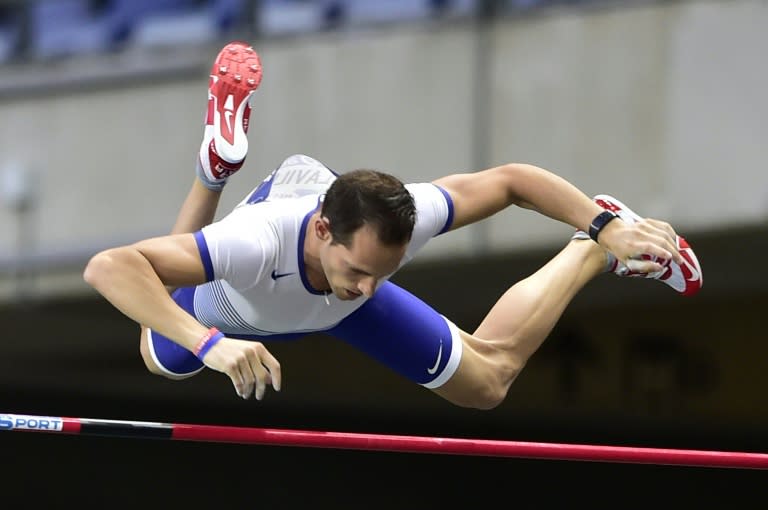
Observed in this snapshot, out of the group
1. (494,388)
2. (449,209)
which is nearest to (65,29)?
(494,388)

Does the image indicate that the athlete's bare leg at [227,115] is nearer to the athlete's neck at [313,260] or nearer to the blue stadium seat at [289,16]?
the athlete's neck at [313,260]

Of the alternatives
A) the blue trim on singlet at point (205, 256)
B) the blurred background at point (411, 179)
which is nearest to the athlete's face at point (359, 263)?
the blue trim on singlet at point (205, 256)

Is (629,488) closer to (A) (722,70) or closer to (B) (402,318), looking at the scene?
(A) (722,70)

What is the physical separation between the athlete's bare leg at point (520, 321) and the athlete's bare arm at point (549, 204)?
2.01 feet

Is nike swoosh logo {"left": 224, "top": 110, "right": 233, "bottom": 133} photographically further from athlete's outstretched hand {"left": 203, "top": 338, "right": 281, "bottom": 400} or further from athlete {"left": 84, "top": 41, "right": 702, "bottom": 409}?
athlete's outstretched hand {"left": 203, "top": 338, "right": 281, "bottom": 400}

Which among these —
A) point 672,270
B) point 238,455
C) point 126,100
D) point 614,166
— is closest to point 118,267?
point 672,270

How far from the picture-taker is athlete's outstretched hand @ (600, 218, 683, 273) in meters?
4.09

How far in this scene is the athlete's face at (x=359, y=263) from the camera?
13.1ft

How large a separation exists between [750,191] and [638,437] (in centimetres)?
253

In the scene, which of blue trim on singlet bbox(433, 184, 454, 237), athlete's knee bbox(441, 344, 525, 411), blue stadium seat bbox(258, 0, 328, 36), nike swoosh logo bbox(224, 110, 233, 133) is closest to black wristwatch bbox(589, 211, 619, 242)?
blue trim on singlet bbox(433, 184, 454, 237)

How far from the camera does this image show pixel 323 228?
4.11 metres

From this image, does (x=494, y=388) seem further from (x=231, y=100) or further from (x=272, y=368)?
(x=272, y=368)

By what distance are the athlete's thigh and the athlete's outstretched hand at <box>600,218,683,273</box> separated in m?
0.78

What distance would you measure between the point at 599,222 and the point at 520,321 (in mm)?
938
